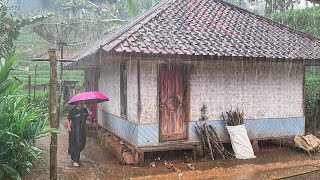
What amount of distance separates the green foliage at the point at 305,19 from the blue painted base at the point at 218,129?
1008 centimetres

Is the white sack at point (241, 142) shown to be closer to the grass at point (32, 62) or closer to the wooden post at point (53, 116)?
the wooden post at point (53, 116)

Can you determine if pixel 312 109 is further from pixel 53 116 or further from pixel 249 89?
pixel 53 116

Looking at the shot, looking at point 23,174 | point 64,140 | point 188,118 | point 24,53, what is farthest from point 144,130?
point 24,53

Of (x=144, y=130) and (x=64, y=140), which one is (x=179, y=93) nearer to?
(x=144, y=130)

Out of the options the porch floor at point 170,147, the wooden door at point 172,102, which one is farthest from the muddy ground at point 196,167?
the wooden door at point 172,102

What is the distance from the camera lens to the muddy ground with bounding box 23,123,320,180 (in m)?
7.83

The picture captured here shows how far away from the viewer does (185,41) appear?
8961 millimetres

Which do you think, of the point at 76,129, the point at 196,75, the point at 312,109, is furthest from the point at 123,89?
the point at 312,109

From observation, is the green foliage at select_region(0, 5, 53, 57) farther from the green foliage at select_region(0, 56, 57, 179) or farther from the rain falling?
the green foliage at select_region(0, 56, 57, 179)

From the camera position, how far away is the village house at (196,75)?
8648 millimetres

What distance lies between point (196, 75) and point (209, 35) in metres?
1.33

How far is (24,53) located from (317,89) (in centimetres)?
3200

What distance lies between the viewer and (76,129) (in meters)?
8.78

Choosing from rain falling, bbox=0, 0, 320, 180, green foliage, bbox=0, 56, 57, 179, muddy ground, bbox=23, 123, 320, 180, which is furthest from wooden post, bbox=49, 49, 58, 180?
muddy ground, bbox=23, 123, 320, 180
